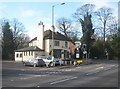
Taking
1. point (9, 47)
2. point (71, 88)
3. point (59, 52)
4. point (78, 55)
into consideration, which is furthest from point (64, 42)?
point (71, 88)

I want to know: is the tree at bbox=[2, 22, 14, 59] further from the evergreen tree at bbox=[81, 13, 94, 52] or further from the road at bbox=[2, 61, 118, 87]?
the road at bbox=[2, 61, 118, 87]

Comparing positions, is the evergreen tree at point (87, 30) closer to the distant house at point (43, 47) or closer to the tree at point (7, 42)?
the distant house at point (43, 47)

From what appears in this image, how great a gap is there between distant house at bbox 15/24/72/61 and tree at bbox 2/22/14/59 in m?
7.44

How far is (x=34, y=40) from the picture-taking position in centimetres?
8912

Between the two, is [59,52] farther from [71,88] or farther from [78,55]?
[71,88]

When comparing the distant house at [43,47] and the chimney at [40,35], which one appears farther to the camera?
the distant house at [43,47]

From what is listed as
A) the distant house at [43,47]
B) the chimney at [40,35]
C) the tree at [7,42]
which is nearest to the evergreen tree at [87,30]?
the distant house at [43,47]

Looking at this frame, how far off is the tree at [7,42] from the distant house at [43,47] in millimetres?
7436

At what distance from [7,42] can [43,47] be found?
16.5 m

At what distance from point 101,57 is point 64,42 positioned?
1680cm

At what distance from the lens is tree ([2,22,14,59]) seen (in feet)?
320

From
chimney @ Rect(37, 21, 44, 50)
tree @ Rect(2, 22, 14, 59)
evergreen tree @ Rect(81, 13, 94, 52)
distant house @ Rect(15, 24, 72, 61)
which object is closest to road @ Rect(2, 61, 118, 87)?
chimney @ Rect(37, 21, 44, 50)

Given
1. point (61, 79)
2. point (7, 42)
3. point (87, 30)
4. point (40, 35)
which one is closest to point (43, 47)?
point (40, 35)

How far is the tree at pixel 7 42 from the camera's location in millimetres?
97562
